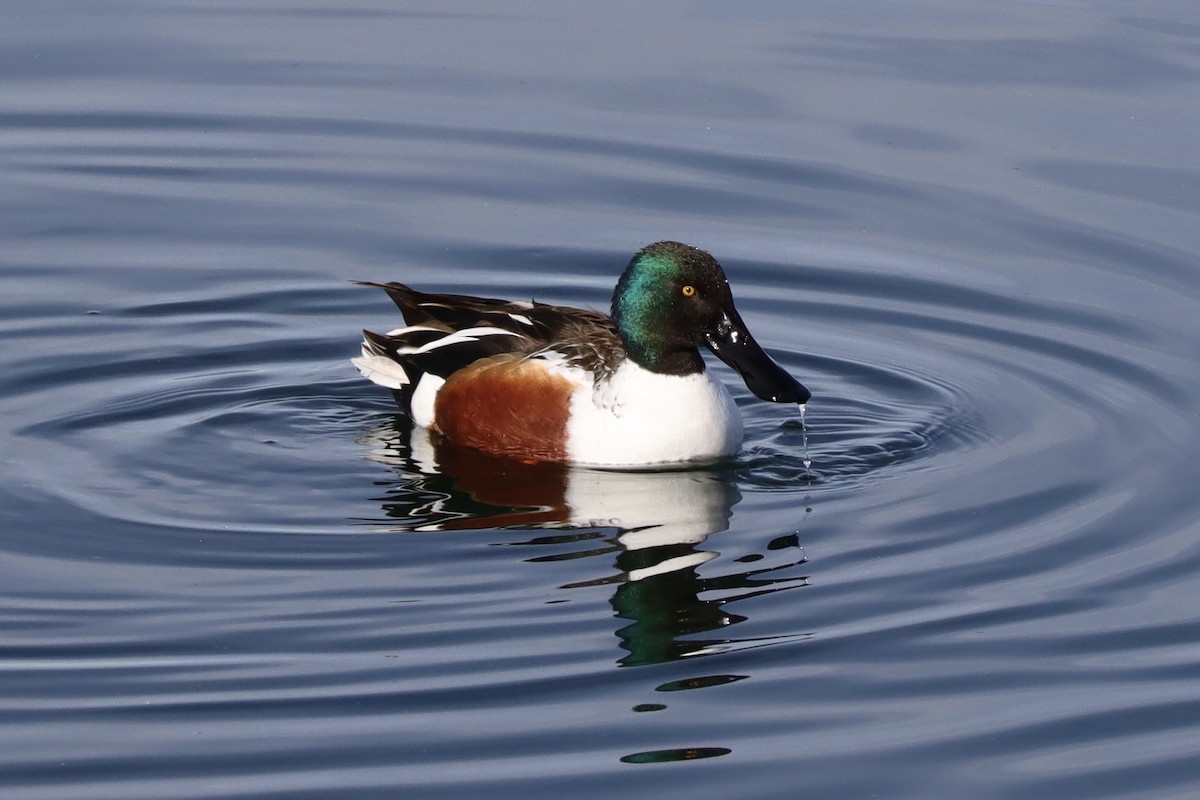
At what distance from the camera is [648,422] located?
372 inches

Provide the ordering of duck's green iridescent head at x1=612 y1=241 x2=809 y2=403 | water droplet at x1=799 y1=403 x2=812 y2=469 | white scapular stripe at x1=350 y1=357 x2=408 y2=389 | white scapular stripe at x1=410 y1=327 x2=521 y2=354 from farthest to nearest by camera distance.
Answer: white scapular stripe at x1=350 y1=357 x2=408 y2=389
white scapular stripe at x1=410 y1=327 x2=521 y2=354
water droplet at x1=799 y1=403 x2=812 y2=469
duck's green iridescent head at x1=612 y1=241 x2=809 y2=403

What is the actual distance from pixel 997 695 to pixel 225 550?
3.16 m

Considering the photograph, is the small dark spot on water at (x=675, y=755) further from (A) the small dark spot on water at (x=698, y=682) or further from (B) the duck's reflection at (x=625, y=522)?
(B) the duck's reflection at (x=625, y=522)

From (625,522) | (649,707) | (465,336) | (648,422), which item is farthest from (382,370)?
(649,707)

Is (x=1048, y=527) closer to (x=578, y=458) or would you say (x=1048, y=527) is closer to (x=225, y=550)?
(x=578, y=458)

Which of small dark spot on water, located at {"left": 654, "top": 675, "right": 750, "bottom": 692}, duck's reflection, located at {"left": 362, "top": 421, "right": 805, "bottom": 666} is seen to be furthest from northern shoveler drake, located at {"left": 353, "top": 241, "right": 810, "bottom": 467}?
small dark spot on water, located at {"left": 654, "top": 675, "right": 750, "bottom": 692}

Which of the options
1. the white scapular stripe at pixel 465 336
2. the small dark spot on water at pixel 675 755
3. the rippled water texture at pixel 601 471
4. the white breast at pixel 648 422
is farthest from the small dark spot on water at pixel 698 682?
the white scapular stripe at pixel 465 336

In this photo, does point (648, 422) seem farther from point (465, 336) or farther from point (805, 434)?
point (465, 336)

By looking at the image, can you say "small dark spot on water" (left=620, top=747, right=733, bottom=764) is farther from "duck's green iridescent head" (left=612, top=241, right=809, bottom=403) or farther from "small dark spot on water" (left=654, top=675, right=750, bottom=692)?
"duck's green iridescent head" (left=612, top=241, right=809, bottom=403)

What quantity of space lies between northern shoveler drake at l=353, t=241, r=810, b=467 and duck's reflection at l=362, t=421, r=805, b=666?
132 millimetres

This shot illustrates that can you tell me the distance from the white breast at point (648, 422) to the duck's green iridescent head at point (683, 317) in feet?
0.37

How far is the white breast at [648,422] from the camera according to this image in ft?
31.0

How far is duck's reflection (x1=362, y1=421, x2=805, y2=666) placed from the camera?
7742 mm

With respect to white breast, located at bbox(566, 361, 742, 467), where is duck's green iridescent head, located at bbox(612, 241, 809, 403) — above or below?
above
